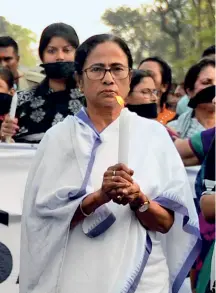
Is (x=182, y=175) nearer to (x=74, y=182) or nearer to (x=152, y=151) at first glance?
(x=152, y=151)

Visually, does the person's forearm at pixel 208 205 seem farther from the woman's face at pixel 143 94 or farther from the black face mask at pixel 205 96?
the woman's face at pixel 143 94

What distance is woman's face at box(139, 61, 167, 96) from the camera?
5.97m

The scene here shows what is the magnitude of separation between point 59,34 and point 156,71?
901 millimetres

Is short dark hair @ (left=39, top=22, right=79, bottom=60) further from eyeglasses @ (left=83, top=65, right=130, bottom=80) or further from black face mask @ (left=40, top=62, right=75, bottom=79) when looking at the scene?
eyeglasses @ (left=83, top=65, right=130, bottom=80)

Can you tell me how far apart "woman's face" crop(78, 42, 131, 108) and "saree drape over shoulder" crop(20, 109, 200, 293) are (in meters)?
0.10

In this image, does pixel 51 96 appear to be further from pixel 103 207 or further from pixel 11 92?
pixel 103 207

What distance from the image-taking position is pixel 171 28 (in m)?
29.5

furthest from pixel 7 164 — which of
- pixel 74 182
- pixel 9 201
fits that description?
pixel 74 182

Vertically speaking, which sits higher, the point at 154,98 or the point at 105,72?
the point at 105,72

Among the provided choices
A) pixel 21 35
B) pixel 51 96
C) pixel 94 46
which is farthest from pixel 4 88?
pixel 21 35

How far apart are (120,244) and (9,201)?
6.05 ft

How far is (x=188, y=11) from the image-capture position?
26891 millimetres

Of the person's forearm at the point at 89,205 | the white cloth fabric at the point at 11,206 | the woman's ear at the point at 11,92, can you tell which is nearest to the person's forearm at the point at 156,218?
the person's forearm at the point at 89,205

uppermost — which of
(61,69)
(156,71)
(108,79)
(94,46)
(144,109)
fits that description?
(94,46)
